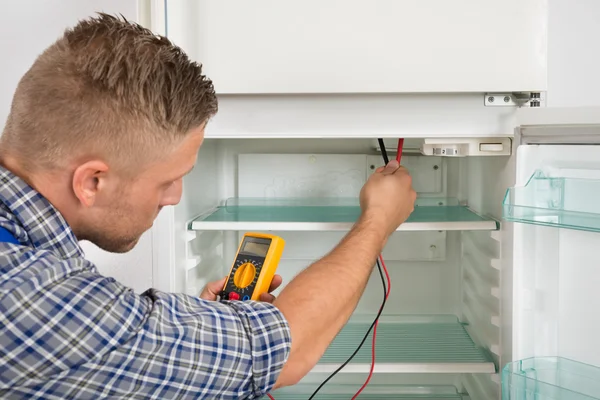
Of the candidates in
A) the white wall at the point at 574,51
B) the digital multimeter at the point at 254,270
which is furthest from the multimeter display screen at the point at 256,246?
the white wall at the point at 574,51

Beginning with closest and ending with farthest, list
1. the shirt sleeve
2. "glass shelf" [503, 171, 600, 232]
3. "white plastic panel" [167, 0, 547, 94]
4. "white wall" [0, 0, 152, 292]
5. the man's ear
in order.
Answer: the shirt sleeve < the man's ear < "glass shelf" [503, 171, 600, 232] < "white plastic panel" [167, 0, 547, 94] < "white wall" [0, 0, 152, 292]

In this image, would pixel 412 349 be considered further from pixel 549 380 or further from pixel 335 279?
pixel 335 279

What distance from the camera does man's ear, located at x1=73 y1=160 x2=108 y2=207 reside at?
806mm

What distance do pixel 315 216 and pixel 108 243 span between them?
0.59 m

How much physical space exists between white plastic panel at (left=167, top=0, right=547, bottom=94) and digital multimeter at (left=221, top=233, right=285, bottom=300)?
0.91ft

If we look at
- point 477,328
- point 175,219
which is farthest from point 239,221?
point 477,328

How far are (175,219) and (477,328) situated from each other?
732 mm

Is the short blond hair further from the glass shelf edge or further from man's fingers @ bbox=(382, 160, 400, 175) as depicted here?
man's fingers @ bbox=(382, 160, 400, 175)

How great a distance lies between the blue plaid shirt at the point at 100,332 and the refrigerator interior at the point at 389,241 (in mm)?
587

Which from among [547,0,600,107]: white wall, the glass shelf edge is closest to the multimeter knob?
the glass shelf edge

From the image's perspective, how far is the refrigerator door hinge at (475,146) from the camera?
3.90ft

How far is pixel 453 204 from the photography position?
165 centimetres

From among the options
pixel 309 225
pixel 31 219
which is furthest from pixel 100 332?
pixel 309 225

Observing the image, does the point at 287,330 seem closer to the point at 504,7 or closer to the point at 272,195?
the point at 504,7
